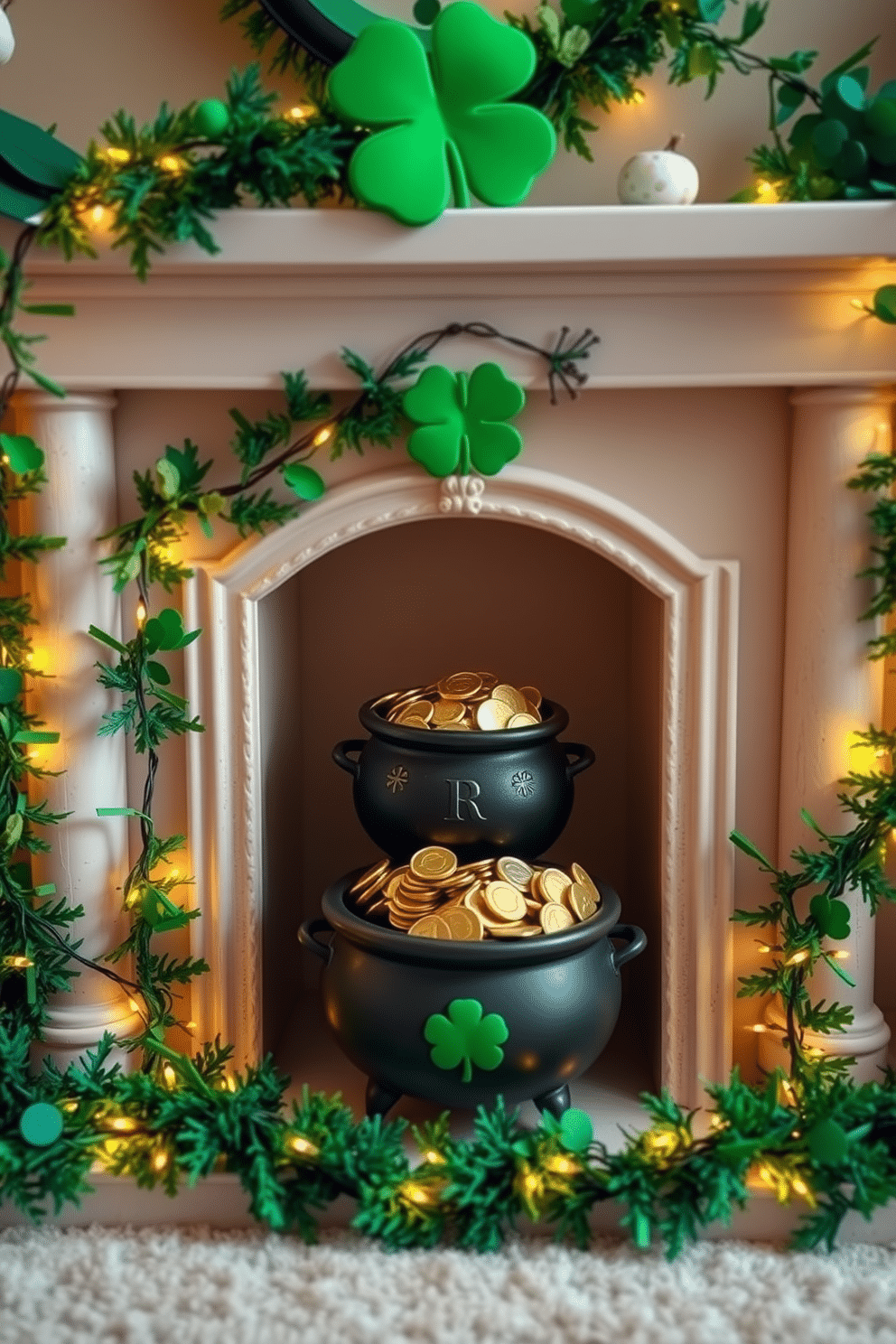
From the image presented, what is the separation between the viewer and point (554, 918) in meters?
1.64

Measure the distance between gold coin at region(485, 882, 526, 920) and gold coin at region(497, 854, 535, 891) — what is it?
0.5 inches

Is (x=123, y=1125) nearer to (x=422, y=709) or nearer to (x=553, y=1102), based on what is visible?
(x=553, y=1102)

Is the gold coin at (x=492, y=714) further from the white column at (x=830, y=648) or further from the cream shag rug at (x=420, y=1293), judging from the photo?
the cream shag rug at (x=420, y=1293)

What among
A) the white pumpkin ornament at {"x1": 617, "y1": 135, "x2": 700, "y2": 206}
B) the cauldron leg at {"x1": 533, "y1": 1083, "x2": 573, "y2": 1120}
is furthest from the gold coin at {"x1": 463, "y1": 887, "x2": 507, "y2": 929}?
the white pumpkin ornament at {"x1": 617, "y1": 135, "x2": 700, "y2": 206}

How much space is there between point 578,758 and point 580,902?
0.99ft

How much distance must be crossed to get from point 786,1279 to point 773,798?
568 mm

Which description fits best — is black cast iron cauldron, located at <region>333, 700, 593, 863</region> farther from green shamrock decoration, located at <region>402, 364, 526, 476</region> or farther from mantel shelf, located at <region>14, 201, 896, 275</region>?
mantel shelf, located at <region>14, 201, 896, 275</region>

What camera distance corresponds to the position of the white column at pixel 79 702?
1664 millimetres

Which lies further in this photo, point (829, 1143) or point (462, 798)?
point (462, 798)

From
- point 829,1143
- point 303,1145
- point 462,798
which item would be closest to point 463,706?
point 462,798

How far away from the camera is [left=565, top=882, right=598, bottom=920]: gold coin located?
1671mm

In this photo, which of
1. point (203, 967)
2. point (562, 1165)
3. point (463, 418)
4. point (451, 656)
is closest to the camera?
point (562, 1165)

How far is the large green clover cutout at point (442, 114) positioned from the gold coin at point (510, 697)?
610mm

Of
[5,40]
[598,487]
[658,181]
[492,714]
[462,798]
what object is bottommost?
[462,798]
